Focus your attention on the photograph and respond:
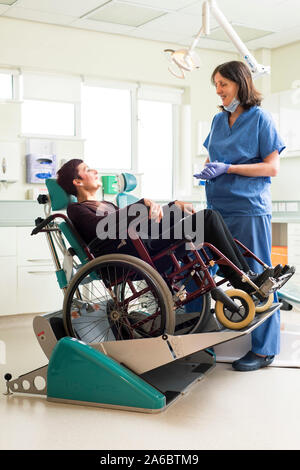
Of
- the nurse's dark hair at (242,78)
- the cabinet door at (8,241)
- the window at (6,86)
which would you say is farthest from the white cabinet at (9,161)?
the nurse's dark hair at (242,78)

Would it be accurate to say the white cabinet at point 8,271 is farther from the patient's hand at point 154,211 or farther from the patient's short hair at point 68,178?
the patient's hand at point 154,211

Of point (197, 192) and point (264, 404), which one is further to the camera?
point (197, 192)

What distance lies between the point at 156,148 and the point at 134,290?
3482 millimetres

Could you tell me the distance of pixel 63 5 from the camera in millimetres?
4613

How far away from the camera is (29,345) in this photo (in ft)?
12.0

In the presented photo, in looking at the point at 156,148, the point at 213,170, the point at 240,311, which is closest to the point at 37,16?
the point at 156,148

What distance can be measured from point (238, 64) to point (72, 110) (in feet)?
8.94

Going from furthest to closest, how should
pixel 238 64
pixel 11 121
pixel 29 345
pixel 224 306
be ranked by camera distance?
pixel 11 121, pixel 29 345, pixel 238 64, pixel 224 306

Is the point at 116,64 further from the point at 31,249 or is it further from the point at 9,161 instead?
the point at 31,249

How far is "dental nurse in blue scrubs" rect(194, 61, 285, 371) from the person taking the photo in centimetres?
296

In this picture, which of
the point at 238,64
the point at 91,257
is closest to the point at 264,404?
the point at 91,257

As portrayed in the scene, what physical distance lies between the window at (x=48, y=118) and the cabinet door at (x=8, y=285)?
1.34 meters

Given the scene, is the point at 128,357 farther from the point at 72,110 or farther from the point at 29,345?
the point at 72,110

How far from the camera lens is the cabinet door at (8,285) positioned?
4.30 meters
